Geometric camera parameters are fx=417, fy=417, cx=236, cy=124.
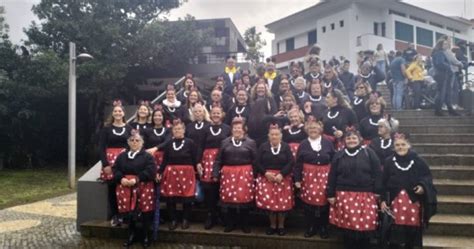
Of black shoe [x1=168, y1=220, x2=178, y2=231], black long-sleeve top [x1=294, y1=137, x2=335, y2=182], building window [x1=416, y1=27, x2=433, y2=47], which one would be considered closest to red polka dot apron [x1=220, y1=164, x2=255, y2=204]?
black long-sleeve top [x1=294, y1=137, x2=335, y2=182]

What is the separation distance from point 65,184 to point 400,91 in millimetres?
10770

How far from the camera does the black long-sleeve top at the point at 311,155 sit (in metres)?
5.48

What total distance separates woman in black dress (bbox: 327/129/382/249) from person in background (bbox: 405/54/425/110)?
6.20 metres

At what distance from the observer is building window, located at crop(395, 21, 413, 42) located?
97.1 ft

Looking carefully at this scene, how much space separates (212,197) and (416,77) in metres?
6.98

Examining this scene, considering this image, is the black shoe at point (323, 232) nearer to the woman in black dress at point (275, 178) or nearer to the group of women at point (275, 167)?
the group of women at point (275, 167)

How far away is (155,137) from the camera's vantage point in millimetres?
6312

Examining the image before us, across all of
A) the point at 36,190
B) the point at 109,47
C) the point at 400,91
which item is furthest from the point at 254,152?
the point at 109,47

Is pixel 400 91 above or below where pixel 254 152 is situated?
above

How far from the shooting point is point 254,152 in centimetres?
580

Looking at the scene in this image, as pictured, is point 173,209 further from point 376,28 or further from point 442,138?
point 376,28

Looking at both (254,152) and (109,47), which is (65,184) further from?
(254,152)

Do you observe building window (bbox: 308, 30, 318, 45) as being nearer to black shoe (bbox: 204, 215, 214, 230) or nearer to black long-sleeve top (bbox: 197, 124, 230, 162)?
black long-sleeve top (bbox: 197, 124, 230, 162)

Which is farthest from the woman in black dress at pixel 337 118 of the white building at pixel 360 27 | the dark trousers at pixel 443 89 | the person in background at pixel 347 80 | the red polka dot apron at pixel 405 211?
the white building at pixel 360 27
